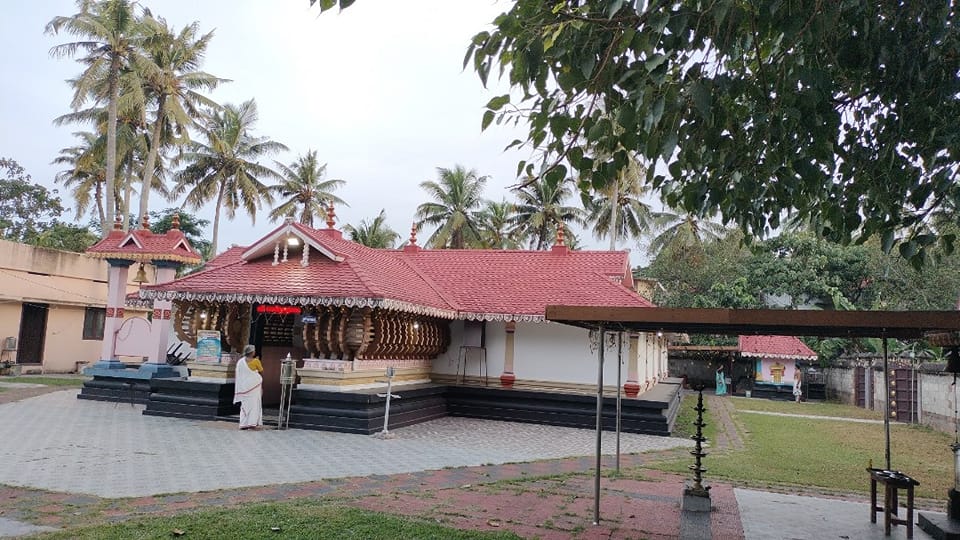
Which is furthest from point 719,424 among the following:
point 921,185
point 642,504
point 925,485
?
point 921,185

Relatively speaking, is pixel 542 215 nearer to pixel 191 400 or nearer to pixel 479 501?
pixel 191 400

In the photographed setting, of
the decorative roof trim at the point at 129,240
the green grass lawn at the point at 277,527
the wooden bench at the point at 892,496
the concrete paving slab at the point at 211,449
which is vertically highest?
the decorative roof trim at the point at 129,240

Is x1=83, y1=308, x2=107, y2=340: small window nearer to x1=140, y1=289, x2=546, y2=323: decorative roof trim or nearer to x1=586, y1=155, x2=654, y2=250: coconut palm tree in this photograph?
x1=140, y1=289, x2=546, y2=323: decorative roof trim

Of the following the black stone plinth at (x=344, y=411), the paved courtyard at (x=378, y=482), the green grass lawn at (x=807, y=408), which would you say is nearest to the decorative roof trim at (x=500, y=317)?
the black stone plinth at (x=344, y=411)

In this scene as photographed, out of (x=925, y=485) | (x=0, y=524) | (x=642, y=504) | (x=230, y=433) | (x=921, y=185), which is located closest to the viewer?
(x=921, y=185)

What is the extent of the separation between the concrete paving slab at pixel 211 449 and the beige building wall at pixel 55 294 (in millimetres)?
9984

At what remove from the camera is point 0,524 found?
5.47 meters

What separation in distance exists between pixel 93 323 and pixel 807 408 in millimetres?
27121

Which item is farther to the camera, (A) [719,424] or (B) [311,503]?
(A) [719,424]

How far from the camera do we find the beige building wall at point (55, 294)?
22.0 meters

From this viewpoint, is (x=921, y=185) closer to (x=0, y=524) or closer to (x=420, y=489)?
(x=420, y=489)

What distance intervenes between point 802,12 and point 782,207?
2.35 meters

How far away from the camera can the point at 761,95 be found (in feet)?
17.0

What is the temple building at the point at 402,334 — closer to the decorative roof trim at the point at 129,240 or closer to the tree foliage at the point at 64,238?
the decorative roof trim at the point at 129,240
